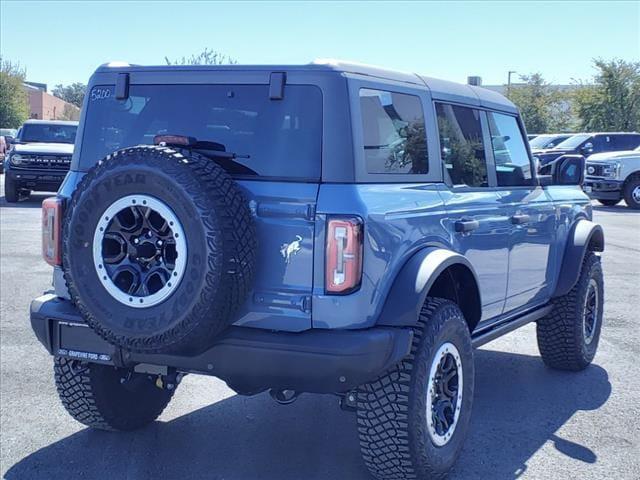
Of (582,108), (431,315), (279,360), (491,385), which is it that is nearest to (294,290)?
(279,360)

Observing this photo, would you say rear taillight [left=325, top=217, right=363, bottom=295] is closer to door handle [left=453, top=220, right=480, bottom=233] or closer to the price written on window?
door handle [left=453, top=220, right=480, bottom=233]

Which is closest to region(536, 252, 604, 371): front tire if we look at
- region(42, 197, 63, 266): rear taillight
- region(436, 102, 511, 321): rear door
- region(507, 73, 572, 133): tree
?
region(436, 102, 511, 321): rear door

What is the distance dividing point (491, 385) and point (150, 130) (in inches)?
121

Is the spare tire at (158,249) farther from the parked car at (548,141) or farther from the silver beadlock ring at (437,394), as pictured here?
the parked car at (548,141)

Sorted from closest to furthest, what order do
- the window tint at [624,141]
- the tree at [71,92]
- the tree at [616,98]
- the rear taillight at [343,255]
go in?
1. the rear taillight at [343,255]
2. the window tint at [624,141]
3. the tree at [616,98]
4. the tree at [71,92]

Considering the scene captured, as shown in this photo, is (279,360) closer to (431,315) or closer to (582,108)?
(431,315)

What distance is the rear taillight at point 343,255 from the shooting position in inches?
138

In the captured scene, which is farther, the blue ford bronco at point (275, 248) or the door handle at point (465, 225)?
the door handle at point (465, 225)

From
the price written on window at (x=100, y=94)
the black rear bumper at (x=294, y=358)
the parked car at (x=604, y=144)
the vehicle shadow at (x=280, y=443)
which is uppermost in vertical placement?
the parked car at (x=604, y=144)

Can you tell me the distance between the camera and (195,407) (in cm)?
520

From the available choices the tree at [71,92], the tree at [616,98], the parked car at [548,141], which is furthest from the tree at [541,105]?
the tree at [71,92]

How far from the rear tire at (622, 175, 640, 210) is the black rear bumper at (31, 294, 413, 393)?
1921 centimetres

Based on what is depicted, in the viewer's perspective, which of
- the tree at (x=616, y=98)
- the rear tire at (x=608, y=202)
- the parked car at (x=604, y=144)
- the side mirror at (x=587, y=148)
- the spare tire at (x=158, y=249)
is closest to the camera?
the spare tire at (x=158, y=249)

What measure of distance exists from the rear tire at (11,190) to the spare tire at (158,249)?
616 inches
